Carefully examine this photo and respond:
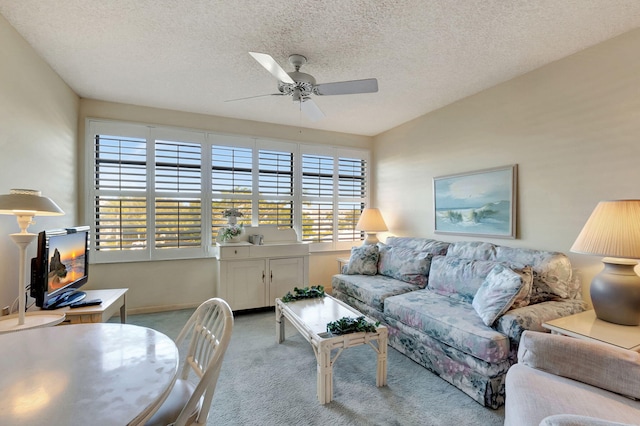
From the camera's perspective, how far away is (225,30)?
2.13m

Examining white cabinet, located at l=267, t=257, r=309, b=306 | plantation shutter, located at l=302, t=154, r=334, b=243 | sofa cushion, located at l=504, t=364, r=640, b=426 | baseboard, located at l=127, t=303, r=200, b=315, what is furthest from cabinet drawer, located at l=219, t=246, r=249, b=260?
sofa cushion, located at l=504, t=364, r=640, b=426

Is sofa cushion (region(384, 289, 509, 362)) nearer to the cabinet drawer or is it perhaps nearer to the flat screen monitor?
the cabinet drawer

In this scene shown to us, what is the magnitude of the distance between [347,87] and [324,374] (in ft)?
6.98

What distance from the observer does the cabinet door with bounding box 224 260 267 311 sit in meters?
3.56

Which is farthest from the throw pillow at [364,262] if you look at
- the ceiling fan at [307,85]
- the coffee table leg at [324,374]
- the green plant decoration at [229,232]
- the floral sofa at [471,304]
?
the ceiling fan at [307,85]

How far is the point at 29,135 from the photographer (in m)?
2.36

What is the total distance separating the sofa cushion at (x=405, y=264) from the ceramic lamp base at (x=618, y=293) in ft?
4.73

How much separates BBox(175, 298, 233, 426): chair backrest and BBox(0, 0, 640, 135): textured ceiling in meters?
1.91

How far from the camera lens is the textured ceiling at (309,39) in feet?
6.22

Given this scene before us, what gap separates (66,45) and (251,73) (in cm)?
147

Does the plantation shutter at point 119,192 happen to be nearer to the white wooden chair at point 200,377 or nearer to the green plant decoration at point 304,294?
the green plant decoration at point 304,294

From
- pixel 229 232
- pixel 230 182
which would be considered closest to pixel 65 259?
pixel 229 232

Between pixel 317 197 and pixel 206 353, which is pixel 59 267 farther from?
pixel 317 197

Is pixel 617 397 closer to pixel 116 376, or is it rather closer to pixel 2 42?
pixel 116 376
